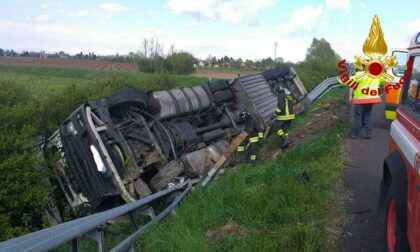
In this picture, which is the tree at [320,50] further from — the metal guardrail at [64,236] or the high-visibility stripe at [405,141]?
the metal guardrail at [64,236]

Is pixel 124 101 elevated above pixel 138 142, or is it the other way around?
pixel 124 101

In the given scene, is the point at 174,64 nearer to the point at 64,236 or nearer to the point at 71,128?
the point at 71,128

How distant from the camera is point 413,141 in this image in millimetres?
2824

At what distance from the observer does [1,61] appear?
183 feet

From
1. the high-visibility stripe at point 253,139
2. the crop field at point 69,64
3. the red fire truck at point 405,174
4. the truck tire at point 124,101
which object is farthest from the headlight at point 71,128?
the crop field at point 69,64

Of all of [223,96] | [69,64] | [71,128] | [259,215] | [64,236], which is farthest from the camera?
[69,64]

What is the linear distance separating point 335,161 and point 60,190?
4.70 m

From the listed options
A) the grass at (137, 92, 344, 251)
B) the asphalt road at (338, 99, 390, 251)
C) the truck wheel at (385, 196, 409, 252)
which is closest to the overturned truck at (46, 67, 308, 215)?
the grass at (137, 92, 344, 251)

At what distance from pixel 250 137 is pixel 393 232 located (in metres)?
5.52

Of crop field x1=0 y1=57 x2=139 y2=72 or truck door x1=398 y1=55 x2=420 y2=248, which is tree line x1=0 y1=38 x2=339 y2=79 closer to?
crop field x1=0 y1=57 x2=139 y2=72

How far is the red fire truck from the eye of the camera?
2.54 m

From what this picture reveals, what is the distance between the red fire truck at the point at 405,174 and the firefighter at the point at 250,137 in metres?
4.88

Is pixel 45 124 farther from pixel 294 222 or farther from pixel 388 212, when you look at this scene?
pixel 388 212

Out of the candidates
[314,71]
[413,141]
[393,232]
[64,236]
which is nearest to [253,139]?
[393,232]
